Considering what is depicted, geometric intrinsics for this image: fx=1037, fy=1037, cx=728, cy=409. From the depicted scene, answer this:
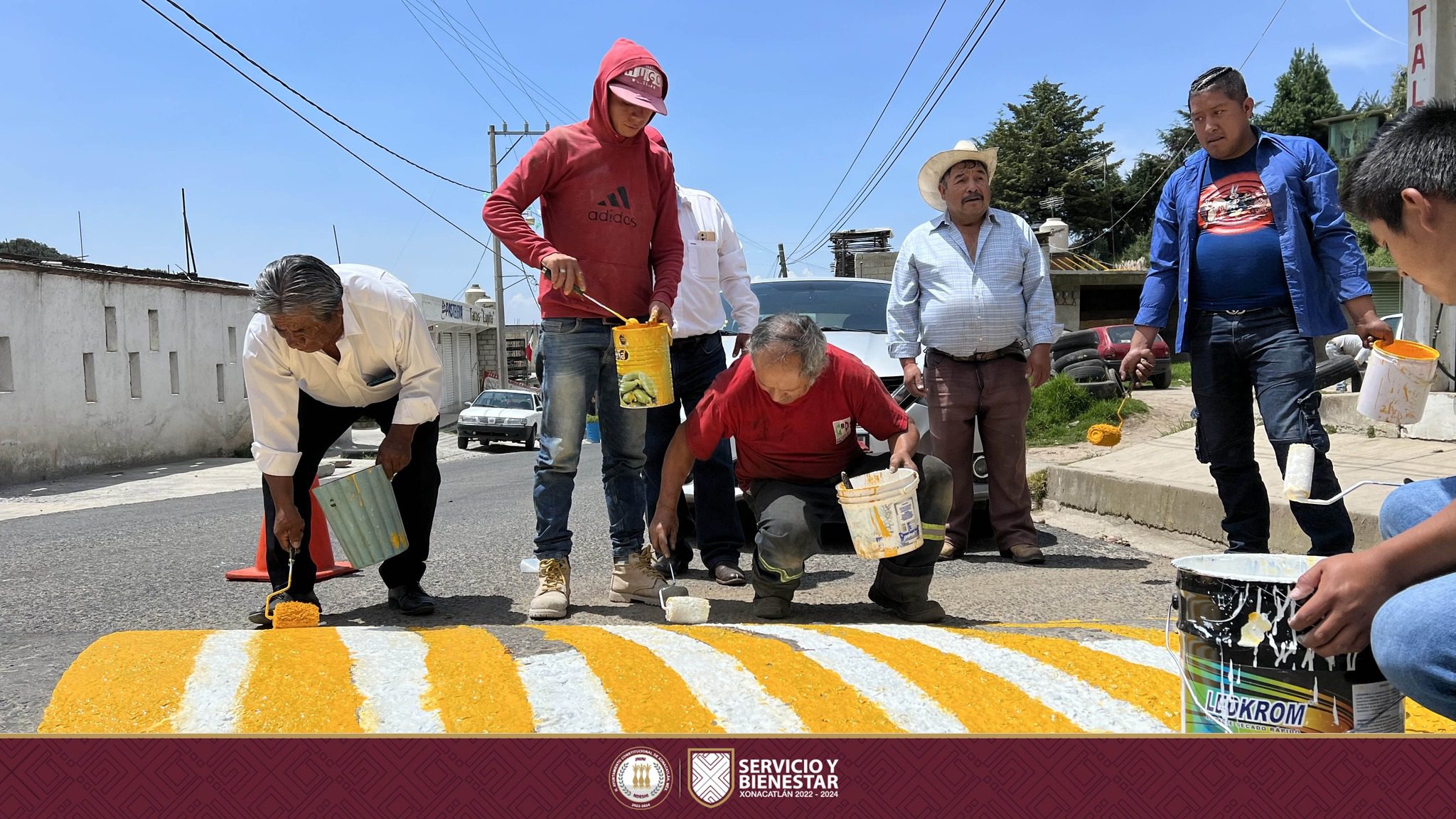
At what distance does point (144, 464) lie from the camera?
2230 centimetres

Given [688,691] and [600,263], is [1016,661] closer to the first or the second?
[688,691]

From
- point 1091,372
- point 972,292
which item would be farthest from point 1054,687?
point 1091,372

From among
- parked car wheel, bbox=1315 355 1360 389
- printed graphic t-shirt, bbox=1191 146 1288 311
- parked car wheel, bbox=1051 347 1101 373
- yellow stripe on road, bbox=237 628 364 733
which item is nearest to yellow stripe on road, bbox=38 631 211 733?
yellow stripe on road, bbox=237 628 364 733

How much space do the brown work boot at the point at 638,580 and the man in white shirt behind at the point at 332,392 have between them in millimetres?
742

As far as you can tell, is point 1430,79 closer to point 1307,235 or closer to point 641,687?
point 1307,235

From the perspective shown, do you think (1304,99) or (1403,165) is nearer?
(1403,165)

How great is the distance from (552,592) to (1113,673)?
2023 mm

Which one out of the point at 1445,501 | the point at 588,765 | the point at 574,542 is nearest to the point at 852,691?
the point at 588,765

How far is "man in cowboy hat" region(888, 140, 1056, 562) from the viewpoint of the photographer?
499 centimetres

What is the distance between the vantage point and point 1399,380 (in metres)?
3.62

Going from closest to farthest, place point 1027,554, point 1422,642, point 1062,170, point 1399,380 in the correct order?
point 1422,642, point 1399,380, point 1027,554, point 1062,170

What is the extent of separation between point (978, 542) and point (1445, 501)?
142 inches

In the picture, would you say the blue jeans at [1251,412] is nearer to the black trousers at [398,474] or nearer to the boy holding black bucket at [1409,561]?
the boy holding black bucket at [1409,561]

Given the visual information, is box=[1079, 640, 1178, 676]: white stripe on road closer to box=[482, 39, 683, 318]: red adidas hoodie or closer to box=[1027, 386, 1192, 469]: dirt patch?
box=[482, 39, 683, 318]: red adidas hoodie
